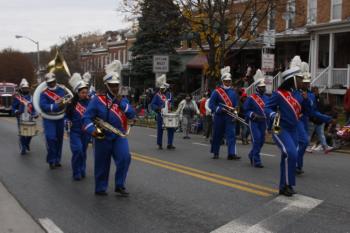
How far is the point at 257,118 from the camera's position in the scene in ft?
36.8

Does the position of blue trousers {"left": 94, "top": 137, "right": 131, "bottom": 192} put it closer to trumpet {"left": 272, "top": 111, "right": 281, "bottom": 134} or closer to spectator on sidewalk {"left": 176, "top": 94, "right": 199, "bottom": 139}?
trumpet {"left": 272, "top": 111, "right": 281, "bottom": 134}

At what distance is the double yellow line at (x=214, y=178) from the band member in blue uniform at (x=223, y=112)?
57.6 inches

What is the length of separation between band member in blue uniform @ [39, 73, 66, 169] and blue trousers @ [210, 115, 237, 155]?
363 cm

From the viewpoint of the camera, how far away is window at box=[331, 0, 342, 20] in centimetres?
2719

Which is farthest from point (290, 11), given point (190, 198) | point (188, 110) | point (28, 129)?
point (190, 198)

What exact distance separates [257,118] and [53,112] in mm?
4310

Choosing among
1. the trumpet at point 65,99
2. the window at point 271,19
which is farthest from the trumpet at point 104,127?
the window at point 271,19

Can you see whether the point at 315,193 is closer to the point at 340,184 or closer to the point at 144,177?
the point at 340,184

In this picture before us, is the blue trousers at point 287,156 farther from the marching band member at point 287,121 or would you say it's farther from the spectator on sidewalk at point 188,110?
the spectator on sidewalk at point 188,110

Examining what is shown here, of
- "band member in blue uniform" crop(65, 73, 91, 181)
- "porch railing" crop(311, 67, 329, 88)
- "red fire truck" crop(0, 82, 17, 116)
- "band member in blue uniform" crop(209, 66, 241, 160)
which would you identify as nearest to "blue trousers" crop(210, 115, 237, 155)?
"band member in blue uniform" crop(209, 66, 241, 160)

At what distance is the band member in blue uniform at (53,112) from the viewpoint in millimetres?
10977

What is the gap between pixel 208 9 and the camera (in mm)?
24453

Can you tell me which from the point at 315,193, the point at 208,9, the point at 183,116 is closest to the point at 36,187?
the point at 315,193

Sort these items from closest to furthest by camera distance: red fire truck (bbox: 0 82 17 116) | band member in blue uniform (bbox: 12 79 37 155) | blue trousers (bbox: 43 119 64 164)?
blue trousers (bbox: 43 119 64 164)
band member in blue uniform (bbox: 12 79 37 155)
red fire truck (bbox: 0 82 17 116)
